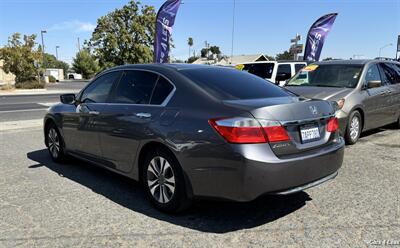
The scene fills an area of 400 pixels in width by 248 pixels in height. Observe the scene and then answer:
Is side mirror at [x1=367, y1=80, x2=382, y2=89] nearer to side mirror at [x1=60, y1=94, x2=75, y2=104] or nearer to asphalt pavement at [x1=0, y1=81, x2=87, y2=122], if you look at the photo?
side mirror at [x1=60, y1=94, x2=75, y2=104]

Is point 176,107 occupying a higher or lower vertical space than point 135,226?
higher

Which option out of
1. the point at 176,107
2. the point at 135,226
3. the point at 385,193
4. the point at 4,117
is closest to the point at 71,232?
the point at 135,226

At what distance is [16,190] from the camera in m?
4.81

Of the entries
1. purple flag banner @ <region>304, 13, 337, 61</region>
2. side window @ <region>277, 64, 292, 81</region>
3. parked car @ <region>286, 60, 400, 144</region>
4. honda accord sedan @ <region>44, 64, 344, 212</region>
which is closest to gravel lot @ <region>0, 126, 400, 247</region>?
honda accord sedan @ <region>44, 64, 344, 212</region>

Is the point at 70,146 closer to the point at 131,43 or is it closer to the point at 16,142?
the point at 16,142

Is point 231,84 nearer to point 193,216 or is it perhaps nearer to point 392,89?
point 193,216

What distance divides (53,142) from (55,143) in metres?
0.10

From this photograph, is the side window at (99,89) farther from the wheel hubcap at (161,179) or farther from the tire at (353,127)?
the tire at (353,127)

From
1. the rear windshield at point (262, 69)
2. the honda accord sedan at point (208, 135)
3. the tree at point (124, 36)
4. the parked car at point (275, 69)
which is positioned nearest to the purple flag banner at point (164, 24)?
the rear windshield at point (262, 69)

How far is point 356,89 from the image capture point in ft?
23.6

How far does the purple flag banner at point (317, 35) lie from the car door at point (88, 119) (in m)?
16.0

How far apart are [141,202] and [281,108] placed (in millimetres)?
1948

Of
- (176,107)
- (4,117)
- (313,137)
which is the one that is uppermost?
(176,107)

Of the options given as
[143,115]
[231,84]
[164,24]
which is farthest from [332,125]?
[164,24]
